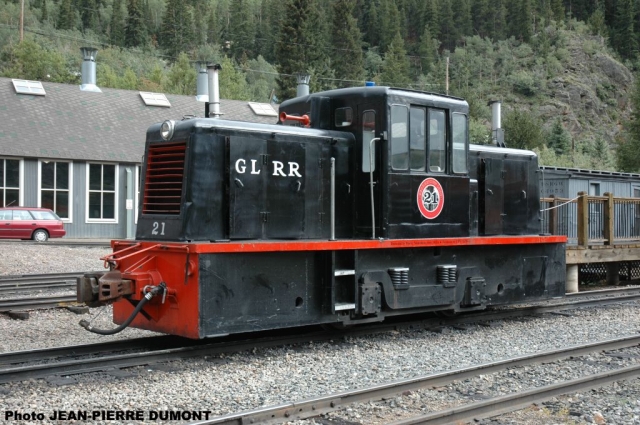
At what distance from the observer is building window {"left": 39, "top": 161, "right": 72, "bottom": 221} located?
29156 mm

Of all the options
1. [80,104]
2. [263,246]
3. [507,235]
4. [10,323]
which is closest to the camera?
[263,246]

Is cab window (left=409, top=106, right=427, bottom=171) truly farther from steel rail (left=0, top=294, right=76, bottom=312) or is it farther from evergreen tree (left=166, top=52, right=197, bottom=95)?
evergreen tree (left=166, top=52, right=197, bottom=95)

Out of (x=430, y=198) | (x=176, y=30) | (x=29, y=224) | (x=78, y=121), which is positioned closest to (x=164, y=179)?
(x=430, y=198)

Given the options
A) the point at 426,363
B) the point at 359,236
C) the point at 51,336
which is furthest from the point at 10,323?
the point at 426,363

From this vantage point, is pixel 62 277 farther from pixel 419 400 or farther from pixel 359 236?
pixel 419 400

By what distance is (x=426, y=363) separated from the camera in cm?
771

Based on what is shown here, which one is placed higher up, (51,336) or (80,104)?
(80,104)

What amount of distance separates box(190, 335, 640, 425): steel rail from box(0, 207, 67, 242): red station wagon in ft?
75.1

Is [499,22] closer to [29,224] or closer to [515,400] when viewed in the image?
[29,224]

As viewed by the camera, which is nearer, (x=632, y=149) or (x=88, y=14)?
(x=632, y=149)

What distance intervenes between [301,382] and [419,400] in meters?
1.22

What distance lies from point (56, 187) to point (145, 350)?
23499 millimetres

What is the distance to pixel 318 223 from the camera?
8.71 meters

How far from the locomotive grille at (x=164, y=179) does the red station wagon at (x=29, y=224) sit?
19.9m
